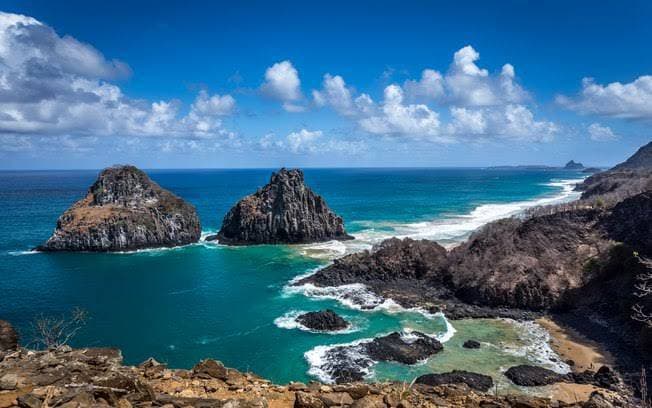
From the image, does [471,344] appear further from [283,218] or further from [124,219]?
[124,219]

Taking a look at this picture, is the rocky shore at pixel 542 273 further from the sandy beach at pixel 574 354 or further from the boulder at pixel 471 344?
the boulder at pixel 471 344

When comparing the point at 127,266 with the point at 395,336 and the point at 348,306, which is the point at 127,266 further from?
the point at 395,336

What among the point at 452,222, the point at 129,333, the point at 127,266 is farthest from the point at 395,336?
the point at 452,222

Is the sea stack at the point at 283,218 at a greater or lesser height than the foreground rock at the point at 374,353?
greater

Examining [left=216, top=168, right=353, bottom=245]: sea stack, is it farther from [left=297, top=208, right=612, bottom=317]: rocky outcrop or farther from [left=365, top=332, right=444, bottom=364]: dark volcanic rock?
[left=365, top=332, right=444, bottom=364]: dark volcanic rock

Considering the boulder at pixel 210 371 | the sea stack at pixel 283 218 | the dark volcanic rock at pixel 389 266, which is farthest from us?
the sea stack at pixel 283 218

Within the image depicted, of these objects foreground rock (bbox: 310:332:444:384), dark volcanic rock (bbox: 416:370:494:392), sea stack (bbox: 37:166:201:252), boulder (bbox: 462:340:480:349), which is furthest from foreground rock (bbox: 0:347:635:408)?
sea stack (bbox: 37:166:201:252)

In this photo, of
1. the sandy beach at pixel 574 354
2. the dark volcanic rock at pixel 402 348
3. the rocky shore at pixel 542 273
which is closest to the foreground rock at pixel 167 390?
the sandy beach at pixel 574 354

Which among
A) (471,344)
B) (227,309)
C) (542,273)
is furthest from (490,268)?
(227,309)
